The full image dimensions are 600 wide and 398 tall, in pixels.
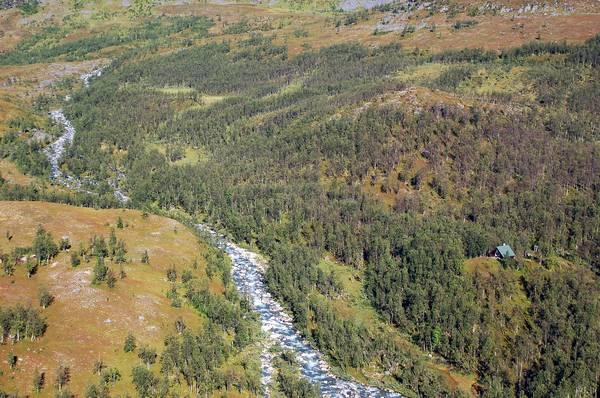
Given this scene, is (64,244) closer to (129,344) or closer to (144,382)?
(129,344)

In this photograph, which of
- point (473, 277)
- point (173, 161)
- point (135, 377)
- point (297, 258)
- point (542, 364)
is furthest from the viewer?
point (173, 161)

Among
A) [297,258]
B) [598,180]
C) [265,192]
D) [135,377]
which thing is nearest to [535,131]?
[598,180]

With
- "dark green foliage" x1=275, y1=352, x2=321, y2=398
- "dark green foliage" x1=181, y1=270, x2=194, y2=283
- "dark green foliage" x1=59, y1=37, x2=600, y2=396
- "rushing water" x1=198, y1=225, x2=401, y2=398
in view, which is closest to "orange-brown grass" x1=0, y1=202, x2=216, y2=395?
"dark green foliage" x1=181, y1=270, x2=194, y2=283

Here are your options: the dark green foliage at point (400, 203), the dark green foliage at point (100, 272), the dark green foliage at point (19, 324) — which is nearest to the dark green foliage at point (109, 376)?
the dark green foliage at point (19, 324)

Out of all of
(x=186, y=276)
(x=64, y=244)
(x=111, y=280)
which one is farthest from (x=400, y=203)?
(x=64, y=244)

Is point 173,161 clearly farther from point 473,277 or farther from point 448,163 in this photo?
point 473,277

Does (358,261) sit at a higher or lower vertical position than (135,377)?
lower

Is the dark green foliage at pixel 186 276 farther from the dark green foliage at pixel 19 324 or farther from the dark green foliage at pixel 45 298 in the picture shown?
the dark green foliage at pixel 19 324
